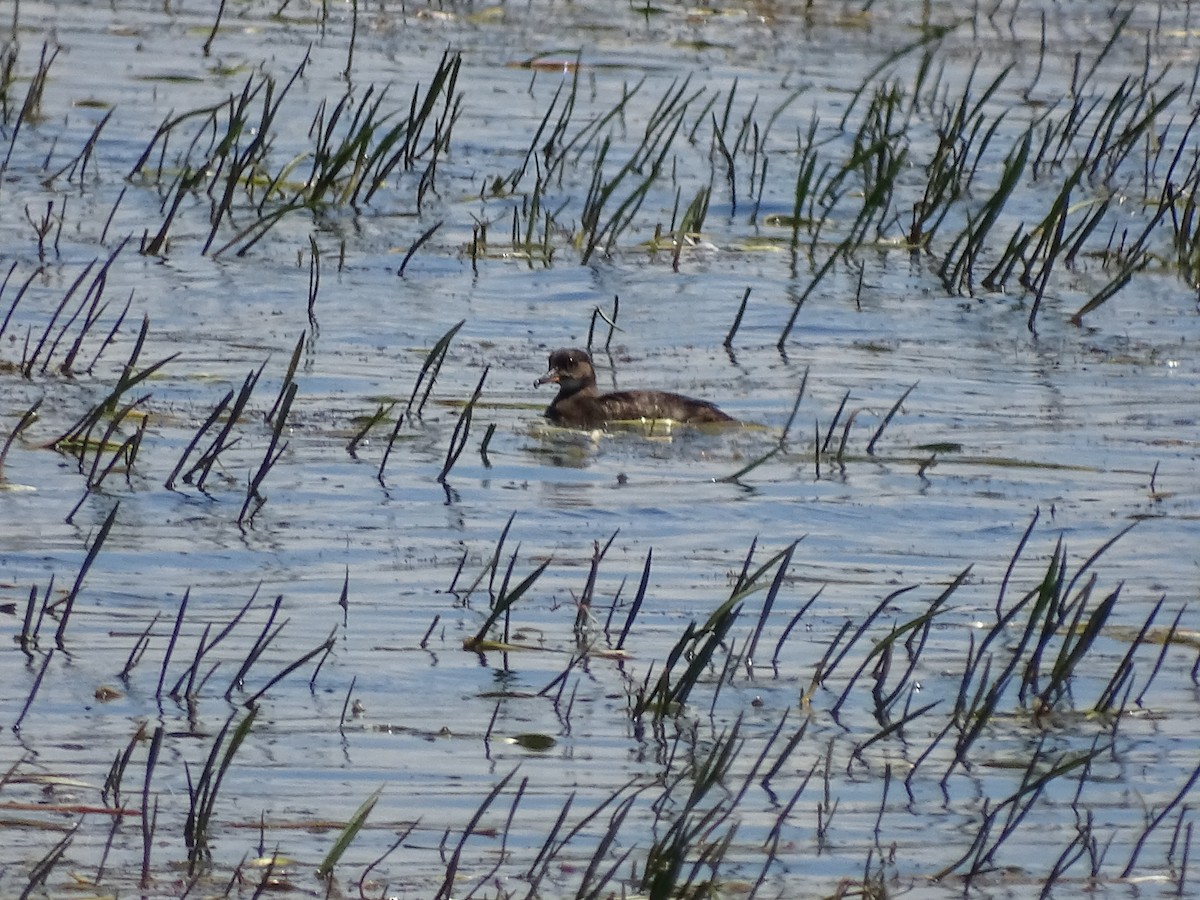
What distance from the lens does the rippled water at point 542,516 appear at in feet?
17.1

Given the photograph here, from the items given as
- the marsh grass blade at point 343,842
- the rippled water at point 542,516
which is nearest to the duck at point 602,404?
the rippled water at point 542,516

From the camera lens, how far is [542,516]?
7.76 m

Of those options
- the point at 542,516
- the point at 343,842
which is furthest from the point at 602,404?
the point at 343,842

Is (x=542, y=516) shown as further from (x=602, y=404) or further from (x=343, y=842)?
(x=343, y=842)

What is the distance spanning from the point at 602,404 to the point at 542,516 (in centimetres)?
145

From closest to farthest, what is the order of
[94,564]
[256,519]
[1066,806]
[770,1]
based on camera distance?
[1066,806], [94,564], [256,519], [770,1]

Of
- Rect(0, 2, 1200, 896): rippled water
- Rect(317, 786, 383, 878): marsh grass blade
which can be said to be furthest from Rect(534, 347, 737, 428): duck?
Rect(317, 786, 383, 878): marsh grass blade

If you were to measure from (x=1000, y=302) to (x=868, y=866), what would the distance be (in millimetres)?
6769

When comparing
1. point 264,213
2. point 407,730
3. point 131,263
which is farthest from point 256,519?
point 264,213

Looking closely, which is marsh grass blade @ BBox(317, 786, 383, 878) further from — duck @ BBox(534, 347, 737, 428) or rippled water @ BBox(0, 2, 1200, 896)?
duck @ BBox(534, 347, 737, 428)

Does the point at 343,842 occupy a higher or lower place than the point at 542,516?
higher

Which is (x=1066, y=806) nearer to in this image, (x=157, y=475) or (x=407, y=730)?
(x=407, y=730)

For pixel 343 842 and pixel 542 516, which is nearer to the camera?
pixel 343 842

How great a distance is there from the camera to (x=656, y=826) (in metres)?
5.17
